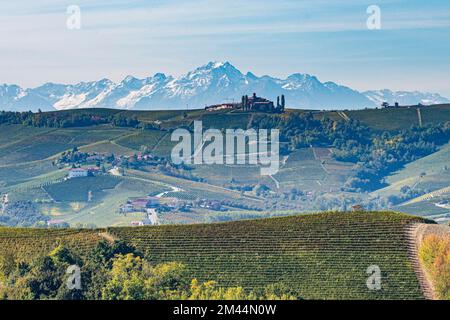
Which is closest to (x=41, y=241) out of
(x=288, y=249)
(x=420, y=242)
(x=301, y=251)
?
(x=288, y=249)

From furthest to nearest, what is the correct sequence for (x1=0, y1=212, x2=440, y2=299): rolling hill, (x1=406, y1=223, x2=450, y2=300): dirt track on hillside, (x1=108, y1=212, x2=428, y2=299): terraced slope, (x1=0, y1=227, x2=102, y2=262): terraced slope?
(x1=0, y1=227, x2=102, y2=262): terraced slope, (x1=0, y1=212, x2=440, y2=299): rolling hill, (x1=108, y1=212, x2=428, y2=299): terraced slope, (x1=406, y1=223, x2=450, y2=300): dirt track on hillside

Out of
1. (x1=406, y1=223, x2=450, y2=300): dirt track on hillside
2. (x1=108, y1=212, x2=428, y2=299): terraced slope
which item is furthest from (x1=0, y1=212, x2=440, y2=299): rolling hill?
(x1=406, y1=223, x2=450, y2=300): dirt track on hillside

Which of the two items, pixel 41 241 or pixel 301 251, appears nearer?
pixel 301 251

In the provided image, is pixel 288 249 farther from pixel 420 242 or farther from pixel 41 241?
pixel 41 241

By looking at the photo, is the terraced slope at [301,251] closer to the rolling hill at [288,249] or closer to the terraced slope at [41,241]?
the rolling hill at [288,249]

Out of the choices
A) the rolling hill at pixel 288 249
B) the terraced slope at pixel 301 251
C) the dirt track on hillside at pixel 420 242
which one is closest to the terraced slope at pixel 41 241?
the rolling hill at pixel 288 249

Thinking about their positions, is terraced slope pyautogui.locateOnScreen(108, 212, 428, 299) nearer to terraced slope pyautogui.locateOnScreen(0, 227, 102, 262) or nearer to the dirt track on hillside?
the dirt track on hillside

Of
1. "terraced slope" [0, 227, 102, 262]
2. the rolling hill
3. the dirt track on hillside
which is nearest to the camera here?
the dirt track on hillside

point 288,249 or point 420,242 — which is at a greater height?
point 420,242

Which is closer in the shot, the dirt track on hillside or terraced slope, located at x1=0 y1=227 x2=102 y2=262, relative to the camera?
the dirt track on hillside

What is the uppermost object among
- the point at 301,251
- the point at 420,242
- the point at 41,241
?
the point at 420,242
